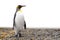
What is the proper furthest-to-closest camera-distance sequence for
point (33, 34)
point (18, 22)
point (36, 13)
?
point (36, 13) < point (18, 22) < point (33, 34)

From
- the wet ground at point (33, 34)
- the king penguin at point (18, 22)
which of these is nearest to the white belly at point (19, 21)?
the king penguin at point (18, 22)

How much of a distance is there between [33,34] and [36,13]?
1366mm

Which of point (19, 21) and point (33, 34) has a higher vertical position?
point (19, 21)

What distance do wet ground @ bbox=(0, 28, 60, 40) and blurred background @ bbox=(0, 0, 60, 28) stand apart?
0.69ft

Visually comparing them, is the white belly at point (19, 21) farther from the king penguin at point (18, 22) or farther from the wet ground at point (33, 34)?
the wet ground at point (33, 34)

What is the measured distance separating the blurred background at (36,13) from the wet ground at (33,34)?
0.69 feet

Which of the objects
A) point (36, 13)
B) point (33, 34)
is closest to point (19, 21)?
point (33, 34)

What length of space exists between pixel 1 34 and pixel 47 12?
4.96ft

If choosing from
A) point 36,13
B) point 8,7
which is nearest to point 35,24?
point 36,13

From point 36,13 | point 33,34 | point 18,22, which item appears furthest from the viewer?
point 36,13

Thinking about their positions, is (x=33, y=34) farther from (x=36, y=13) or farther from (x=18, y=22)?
(x=36, y=13)

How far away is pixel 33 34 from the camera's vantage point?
9.12 feet

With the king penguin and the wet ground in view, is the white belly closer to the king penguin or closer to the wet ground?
the king penguin

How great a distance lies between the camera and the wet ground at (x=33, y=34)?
2.62m
